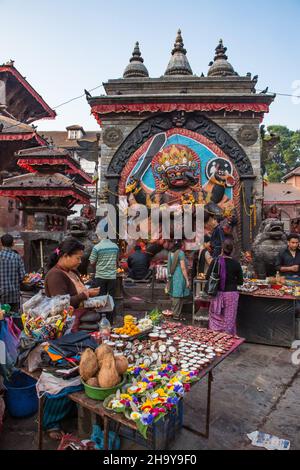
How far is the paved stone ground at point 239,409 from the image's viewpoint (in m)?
3.21

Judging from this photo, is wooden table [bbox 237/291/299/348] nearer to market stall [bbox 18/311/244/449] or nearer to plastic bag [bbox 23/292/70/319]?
market stall [bbox 18/311/244/449]

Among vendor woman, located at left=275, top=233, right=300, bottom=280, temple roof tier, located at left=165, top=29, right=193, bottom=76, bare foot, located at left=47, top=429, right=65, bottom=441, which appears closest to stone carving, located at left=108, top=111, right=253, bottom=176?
temple roof tier, located at left=165, top=29, right=193, bottom=76

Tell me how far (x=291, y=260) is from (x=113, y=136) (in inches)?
363

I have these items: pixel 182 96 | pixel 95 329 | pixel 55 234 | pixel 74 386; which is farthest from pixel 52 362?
pixel 182 96

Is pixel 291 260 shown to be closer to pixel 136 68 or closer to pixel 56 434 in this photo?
pixel 56 434

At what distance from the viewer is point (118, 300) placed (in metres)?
8.04

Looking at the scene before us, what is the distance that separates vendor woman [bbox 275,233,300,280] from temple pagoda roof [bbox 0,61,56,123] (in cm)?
1592

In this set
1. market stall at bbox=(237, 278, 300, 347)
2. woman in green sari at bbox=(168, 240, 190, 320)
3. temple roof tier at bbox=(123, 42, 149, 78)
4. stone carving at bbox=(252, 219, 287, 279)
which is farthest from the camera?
temple roof tier at bbox=(123, 42, 149, 78)

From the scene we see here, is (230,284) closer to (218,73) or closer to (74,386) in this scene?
(74,386)

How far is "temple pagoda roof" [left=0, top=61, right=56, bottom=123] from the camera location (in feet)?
52.8

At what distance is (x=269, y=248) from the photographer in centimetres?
777

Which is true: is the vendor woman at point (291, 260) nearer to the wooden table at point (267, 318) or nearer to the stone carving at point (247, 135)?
the wooden table at point (267, 318)

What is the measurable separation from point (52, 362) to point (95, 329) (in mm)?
1247
